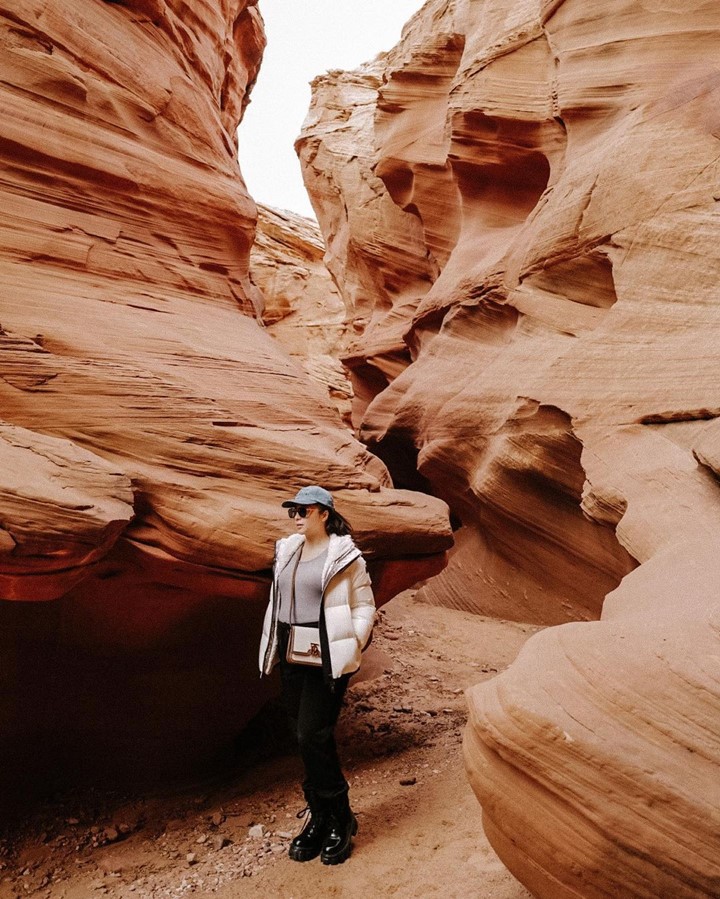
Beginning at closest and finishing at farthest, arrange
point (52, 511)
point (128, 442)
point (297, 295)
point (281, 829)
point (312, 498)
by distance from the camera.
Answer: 1. point (52, 511)
2. point (312, 498)
3. point (281, 829)
4. point (128, 442)
5. point (297, 295)

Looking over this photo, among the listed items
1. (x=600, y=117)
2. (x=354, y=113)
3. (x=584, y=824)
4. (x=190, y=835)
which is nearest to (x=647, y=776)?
(x=584, y=824)

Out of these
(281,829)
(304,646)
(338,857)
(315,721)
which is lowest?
(281,829)

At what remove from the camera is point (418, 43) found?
1145cm

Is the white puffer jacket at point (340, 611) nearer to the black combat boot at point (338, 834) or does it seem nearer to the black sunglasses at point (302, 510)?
the black sunglasses at point (302, 510)

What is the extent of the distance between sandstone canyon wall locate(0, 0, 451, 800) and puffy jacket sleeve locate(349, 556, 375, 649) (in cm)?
95

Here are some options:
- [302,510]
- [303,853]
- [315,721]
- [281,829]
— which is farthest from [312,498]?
→ [281,829]

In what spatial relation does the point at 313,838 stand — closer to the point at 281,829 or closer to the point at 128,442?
the point at 281,829

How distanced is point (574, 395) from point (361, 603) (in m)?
3.28

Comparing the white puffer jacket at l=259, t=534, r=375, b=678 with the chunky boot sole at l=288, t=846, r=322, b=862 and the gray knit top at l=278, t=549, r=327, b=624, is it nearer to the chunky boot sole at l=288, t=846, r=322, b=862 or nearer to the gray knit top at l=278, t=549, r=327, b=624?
the gray knit top at l=278, t=549, r=327, b=624

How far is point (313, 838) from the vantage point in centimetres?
396

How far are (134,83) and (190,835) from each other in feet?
21.4

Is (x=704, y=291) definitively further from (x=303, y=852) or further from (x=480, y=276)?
(x=303, y=852)

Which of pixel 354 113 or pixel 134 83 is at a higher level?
pixel 354 113

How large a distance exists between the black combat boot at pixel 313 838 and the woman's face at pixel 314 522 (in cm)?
144
